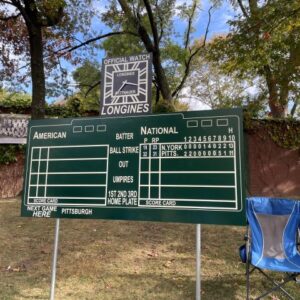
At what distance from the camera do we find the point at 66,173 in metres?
4.00

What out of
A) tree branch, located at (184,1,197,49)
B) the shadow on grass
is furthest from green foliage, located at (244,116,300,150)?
the shadow on grass

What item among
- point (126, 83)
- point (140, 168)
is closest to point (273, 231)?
point (140, 168)

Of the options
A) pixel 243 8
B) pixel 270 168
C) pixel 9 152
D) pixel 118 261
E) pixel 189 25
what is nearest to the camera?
pixel 118 261

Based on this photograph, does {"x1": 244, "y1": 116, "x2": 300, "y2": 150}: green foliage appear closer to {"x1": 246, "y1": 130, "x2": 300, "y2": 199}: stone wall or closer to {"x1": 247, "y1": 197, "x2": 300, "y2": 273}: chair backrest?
{"x1": 246, "y1": 130, "x2": 300, "y2": 199}: stone wall

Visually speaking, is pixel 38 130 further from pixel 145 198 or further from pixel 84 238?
pixel 84 238

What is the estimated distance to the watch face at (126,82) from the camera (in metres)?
4.18

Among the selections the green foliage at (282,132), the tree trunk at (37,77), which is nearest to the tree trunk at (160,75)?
the green foliage at (282,132)

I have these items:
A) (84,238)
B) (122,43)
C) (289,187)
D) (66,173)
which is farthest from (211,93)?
(66,173)

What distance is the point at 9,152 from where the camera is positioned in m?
9.96

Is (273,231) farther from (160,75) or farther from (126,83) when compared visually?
(160,75)

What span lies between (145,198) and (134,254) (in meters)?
2.09

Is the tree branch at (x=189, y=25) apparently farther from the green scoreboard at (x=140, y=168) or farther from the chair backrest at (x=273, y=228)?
the green scoreboard at (x=140, y=168)

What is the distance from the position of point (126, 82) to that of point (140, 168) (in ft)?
3.76

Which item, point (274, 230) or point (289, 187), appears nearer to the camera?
point (274, 230)
